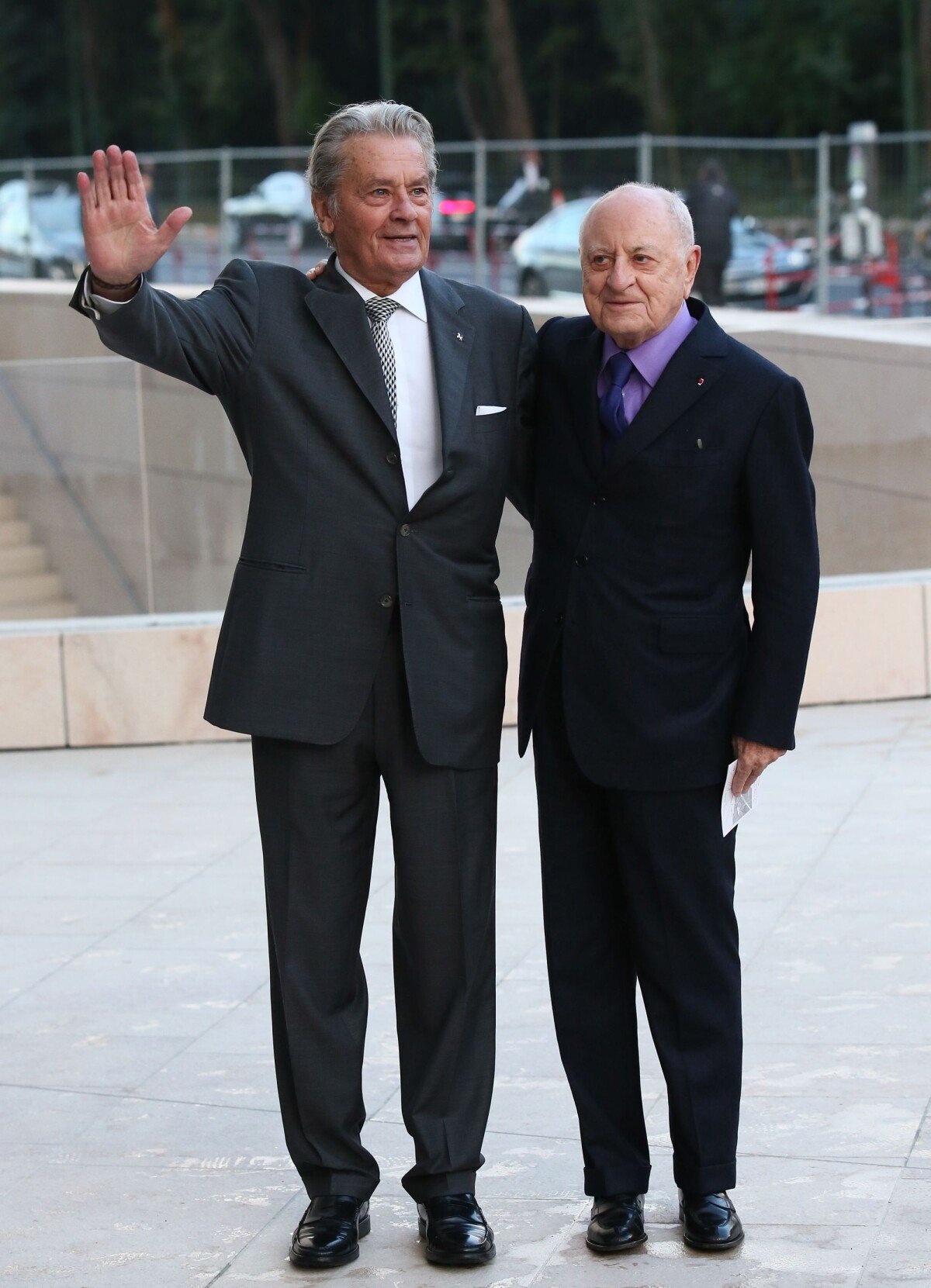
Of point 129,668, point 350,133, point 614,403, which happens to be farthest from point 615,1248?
point 129,668

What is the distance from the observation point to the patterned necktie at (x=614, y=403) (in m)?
3.48

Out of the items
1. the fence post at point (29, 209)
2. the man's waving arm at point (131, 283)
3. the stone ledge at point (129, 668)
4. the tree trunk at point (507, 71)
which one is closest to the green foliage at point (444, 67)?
the tree trunk at point (507, 71)

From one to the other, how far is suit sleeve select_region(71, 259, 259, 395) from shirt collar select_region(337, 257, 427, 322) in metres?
0.17

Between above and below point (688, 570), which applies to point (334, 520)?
above

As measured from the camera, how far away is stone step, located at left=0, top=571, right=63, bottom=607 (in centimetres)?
796

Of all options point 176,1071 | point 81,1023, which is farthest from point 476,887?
point 81,1023

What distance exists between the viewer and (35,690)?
7.78 metres

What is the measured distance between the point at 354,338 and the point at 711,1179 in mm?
1662

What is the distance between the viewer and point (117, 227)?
3176mm

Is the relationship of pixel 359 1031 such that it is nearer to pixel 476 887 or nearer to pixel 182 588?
pixel 476 887

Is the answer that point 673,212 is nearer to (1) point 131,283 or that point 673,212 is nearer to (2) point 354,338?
(2) point 354,338

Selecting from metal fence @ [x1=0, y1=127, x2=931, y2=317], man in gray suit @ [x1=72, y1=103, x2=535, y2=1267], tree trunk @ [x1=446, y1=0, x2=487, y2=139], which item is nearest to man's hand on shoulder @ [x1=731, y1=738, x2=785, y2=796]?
man in gray suit @ [x1=72, y1=103, x2=535, y2=1267]

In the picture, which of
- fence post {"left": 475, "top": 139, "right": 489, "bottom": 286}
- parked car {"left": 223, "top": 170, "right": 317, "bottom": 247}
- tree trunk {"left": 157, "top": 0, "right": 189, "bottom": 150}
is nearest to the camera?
fence post {"left": 475, "top": 139, "right": 489, "bottom": 286}

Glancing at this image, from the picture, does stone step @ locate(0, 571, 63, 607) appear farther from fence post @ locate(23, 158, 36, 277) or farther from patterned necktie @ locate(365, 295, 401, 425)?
fence post @ locate(23, 158, 36, 277)
